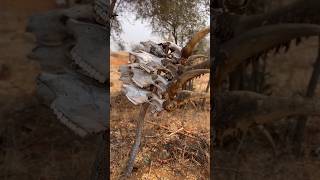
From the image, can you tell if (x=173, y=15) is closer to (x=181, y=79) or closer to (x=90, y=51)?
(x=181, y=79)

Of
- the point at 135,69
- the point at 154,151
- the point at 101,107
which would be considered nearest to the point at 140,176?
the point at 154,151

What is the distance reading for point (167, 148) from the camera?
803 centimetres

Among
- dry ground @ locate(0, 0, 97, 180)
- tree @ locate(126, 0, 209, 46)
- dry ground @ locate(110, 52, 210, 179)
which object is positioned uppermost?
tree @ locate(126, 0, 209, 46)

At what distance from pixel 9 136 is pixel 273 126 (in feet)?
5.11

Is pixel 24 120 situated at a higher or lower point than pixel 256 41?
lower

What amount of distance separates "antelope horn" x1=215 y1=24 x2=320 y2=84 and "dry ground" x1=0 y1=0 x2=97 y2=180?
1040 mm

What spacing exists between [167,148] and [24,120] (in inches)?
201

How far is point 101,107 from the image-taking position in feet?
→ 10.2

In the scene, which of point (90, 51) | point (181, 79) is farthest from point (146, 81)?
point (90, 51)

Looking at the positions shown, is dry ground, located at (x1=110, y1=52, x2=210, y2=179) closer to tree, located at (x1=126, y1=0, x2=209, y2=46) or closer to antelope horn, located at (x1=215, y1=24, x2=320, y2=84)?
tree, located at (x1=126, y1=0, x2=209, y2=46)

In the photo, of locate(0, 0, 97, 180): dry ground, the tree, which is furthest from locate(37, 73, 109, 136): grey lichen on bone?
the tree

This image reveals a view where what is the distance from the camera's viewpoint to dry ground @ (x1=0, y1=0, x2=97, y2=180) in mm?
3014

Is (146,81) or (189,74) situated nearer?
(189,74)

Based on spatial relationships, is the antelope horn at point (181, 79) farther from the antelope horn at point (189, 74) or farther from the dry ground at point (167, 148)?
the dry ground at point (167, 148)
